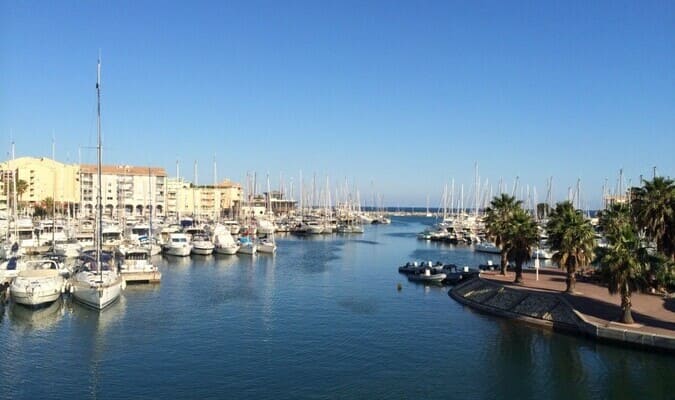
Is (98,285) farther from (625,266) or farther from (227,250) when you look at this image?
(227,250)

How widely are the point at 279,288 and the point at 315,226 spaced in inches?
3849

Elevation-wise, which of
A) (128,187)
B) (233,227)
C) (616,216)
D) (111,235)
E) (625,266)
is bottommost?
(233,227)

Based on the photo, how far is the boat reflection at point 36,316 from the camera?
4141cm

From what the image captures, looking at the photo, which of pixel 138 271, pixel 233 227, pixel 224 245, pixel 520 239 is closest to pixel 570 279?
pixel 520 239

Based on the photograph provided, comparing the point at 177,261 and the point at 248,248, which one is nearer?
the point at 177,261

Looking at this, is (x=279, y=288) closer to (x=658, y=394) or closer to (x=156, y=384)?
(x=156, y=384)

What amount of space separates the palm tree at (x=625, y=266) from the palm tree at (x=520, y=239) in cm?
1425

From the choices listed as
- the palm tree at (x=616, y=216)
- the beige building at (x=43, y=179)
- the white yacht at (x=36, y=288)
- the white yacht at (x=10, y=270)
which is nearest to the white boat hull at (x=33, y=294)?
the white yacht at (x=36, y=288)

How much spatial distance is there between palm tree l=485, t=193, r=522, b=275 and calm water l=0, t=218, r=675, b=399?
7420 mm

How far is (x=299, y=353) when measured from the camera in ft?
117

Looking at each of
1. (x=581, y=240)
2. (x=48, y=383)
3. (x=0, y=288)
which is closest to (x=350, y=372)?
(x=48, y=383)

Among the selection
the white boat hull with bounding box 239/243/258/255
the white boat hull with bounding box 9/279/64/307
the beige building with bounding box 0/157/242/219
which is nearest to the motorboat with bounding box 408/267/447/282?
the white boat hull with bounding box 239/243/258/255

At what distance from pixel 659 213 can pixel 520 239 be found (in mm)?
13914

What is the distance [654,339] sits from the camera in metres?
34.3
